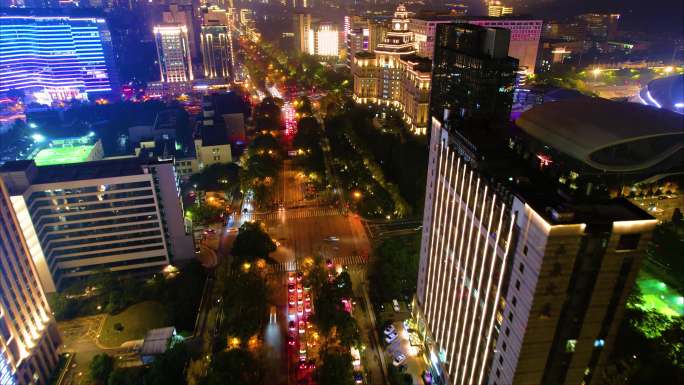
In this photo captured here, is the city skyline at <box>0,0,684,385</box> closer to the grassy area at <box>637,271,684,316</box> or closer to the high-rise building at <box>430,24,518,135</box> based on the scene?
the grassy area at <box>637,271,684,316</box>

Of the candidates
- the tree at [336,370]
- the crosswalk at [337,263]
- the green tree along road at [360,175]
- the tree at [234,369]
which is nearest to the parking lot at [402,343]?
the tree at [336,370]

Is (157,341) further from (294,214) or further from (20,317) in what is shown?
(294,214)

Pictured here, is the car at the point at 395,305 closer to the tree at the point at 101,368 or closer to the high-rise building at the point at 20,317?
the tree at the point at 101,368

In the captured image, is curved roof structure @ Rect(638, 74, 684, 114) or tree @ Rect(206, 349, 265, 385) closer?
tree @ Rect(206, 349, 265, 385)

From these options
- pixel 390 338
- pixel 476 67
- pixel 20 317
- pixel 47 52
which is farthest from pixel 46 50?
pixel 390 338

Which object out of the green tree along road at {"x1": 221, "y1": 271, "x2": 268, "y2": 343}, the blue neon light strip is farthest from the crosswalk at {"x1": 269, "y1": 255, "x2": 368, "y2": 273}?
the blue neon light strip

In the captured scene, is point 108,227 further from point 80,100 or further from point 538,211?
point 80,100

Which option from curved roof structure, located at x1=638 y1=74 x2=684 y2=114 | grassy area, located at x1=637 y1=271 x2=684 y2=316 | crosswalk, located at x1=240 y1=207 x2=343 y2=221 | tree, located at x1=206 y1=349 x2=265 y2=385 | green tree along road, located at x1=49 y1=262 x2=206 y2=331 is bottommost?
crosswalk, located at x1=240 y1=207 x2=343 y2=221

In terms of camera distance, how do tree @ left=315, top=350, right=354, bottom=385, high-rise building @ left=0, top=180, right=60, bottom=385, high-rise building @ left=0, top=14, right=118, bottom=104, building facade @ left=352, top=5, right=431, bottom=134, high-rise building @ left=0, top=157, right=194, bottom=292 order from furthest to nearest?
high-rise building @ left=0, top=14, right=118, bottom=104
building facade @ left=352, top=5, right=431, bottom=134
high-rise building @ left=0, top=157, right=194, bottom=292
tree @ left=315, top=350, right=354, bottom=385
high-rise building @ left=0, top=180, right=60, bottom=385
